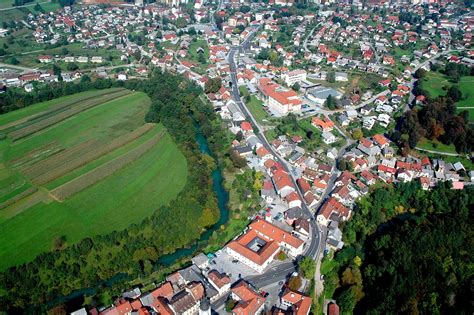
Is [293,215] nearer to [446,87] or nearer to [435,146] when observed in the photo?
[435,146]

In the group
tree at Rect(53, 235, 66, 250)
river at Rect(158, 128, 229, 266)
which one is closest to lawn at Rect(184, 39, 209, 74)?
river at Rect(158, 128, 229, 266)

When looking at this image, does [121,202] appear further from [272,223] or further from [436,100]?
[436,100]

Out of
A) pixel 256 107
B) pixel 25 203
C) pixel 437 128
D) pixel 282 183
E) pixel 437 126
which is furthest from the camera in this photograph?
pixel 256 107

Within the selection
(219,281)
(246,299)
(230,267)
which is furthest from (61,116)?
(246,299)

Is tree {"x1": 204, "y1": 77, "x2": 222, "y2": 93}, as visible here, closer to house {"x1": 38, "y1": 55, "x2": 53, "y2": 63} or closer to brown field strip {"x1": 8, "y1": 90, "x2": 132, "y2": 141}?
brown field strip {"x1": 8, "y1": 90, "x2": 132, "y2": 141}

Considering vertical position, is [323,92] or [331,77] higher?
[331,77]

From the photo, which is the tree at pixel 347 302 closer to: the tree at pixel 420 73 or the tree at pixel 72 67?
the tree at pixel 420 73

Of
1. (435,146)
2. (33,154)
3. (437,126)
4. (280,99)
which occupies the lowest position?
(33,154)

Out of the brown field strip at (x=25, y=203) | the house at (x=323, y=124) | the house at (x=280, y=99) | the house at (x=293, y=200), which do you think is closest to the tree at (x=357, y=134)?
the house at (x=323, y=124)
